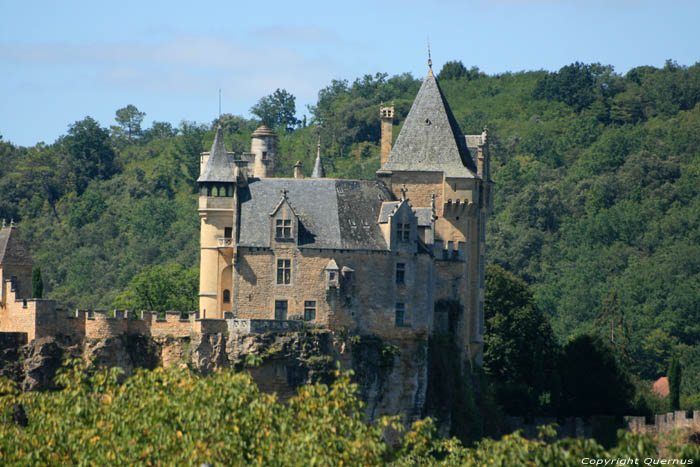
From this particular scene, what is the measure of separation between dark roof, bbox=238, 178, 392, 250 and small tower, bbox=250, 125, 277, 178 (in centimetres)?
651

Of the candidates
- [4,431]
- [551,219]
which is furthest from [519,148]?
[4,431]

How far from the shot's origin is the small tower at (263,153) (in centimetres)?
8825

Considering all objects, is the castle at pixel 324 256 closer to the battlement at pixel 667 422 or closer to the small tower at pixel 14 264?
the small tower at pixel 14 264

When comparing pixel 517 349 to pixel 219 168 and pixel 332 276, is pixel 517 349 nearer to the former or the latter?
pixel 332 276

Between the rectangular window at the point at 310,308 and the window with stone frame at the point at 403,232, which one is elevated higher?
the window with stone frame at the point at 403,232

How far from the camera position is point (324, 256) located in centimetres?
7844

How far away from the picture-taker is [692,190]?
153 metres

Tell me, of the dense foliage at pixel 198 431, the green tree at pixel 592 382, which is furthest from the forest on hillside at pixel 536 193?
the dense foliage at pixel 198 431

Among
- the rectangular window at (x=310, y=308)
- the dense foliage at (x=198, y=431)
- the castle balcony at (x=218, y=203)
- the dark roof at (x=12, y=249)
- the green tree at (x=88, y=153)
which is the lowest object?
the dense foliage at (x=198, y=431)

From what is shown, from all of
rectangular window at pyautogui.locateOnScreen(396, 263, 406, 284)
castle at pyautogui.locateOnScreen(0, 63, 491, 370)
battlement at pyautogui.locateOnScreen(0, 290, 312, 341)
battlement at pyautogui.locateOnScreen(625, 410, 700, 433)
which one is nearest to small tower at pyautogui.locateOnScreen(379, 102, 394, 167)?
castle at pyautogui.locateOnScreen(0, 63, 491, 370)

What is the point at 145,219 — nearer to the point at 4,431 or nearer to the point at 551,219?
the point at 551,219

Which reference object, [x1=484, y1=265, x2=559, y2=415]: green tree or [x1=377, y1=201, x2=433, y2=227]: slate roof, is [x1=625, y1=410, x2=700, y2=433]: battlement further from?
[x1=377, y1=201, x2=433, y2=227]: slate roof

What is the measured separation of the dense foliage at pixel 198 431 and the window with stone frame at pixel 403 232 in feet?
89.5

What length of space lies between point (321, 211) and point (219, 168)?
5.88 metres
